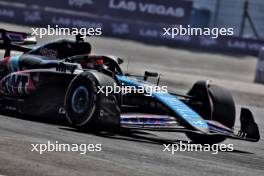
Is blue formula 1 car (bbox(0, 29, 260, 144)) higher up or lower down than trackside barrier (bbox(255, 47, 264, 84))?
higher up

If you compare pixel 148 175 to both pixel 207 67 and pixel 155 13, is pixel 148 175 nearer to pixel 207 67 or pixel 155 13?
pixel 207 67

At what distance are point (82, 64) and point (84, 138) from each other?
6.91 feet

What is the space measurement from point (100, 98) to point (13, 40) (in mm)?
3118

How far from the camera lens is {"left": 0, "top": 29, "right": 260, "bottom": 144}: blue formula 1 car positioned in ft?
29.2

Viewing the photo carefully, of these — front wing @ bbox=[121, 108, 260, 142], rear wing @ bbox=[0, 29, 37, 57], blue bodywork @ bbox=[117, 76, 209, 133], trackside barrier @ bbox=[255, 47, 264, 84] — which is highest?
rear wing @ bbox=[0, 29, 37, 57]

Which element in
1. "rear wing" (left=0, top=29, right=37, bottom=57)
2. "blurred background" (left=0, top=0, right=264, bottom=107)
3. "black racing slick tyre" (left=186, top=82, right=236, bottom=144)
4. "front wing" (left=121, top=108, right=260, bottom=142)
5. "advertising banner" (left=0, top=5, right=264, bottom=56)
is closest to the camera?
"front wing" (left=121, top=108, right=260, bottom=142)

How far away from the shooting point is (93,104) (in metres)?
8.92

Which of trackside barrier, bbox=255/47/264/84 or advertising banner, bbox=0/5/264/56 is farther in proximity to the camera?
advertising banner, bbox=0/5/264/56

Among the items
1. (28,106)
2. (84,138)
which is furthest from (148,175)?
(28,106)

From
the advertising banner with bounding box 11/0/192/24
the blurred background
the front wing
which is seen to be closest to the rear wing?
the front wing

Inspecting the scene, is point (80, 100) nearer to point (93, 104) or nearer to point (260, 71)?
point (93, 104)

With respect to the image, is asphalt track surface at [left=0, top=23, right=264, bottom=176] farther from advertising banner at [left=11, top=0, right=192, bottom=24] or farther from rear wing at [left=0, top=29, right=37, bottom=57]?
advertising banner at [left=11, top=0, right=192, bottom=24]

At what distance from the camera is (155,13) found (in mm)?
32812

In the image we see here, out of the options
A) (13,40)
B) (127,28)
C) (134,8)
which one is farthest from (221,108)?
(134,8)
